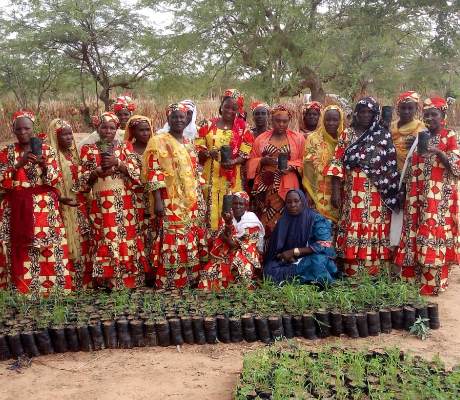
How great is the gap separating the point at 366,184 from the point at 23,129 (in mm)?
3425

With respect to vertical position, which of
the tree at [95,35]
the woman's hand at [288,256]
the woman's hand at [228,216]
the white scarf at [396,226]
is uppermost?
the tree at [95,35]

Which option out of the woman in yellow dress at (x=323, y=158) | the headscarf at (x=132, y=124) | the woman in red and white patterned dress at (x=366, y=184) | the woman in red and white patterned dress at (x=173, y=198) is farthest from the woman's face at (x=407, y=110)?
the headscarf at (x=132, y=124)

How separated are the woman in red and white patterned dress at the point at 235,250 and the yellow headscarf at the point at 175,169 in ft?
1.46

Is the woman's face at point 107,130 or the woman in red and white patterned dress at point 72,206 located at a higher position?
the woman's face at point 107,130

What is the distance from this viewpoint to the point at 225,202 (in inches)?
208

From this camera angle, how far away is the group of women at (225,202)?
5.27 m

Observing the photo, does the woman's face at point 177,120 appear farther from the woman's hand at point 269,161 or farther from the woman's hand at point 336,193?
the woman's hand at point 336,193

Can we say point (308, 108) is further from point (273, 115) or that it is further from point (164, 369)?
point (164, 369)

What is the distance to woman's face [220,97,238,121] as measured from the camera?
19.0ft

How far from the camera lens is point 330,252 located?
17.9 ft

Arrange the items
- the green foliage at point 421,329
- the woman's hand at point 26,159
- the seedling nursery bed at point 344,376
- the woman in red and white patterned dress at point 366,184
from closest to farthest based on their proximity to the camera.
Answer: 1. the seedling nursery bed at point 344,376
2. the green foliage at point 421,329
3. the woman's hand at point 26,159
4. the woman in red and white patterned dress at point 366,184

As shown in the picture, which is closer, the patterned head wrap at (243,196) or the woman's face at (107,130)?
the woman's face at (107,130)

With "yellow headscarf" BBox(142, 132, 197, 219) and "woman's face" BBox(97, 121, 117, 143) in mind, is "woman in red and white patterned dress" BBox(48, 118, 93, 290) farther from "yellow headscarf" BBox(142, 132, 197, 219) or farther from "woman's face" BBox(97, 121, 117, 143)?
"yellow headscarf" BBox(142, 132, 197, 219)

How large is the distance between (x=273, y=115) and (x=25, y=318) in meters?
3.19
